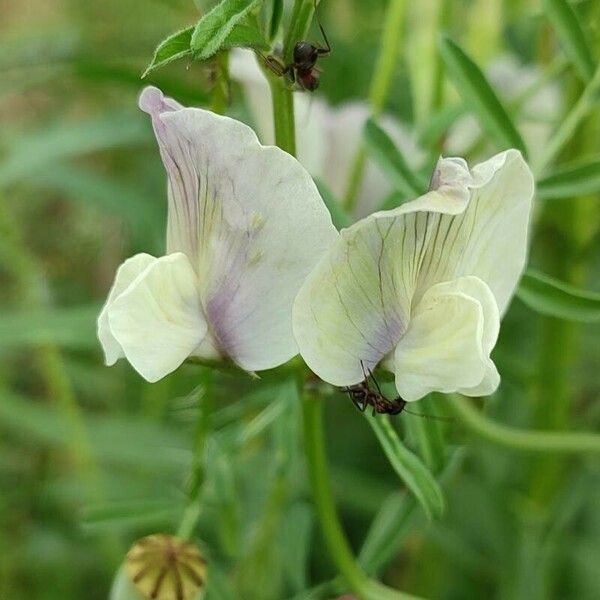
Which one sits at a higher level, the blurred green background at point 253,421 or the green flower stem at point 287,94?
the green flower stem at point 287,94

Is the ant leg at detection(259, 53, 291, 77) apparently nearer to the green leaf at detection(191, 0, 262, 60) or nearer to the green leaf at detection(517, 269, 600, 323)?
the green leaf at detection(191, 0, 262, 60)

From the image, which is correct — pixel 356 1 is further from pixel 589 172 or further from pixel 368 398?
pixel 368 398

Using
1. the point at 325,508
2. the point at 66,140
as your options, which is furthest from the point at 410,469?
the point at 66,140

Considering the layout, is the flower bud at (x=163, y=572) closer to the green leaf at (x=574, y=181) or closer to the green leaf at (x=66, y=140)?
the green leaf at (x=574, y=181)

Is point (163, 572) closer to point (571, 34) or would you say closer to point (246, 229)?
point (246, 229)

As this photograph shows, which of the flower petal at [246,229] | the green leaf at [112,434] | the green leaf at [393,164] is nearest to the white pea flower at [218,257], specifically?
the flower petal at [246,229]

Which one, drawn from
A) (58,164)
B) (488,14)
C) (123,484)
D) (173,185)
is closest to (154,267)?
(173,185)
